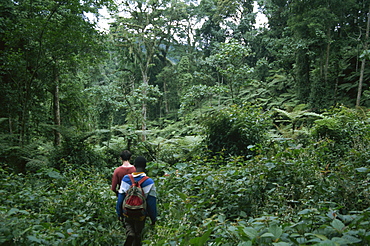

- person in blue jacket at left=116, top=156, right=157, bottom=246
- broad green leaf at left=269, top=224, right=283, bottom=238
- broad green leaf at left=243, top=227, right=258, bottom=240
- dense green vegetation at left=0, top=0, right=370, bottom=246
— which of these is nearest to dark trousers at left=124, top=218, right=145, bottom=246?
person in blue jacket at left=116, top=156, right=157, bottom=246

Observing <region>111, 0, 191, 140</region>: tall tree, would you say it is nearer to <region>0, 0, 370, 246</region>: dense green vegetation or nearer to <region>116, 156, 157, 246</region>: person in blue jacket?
<region>0, 0, 370, 246</region>: dense green vegetation

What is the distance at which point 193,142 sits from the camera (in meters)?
9.04

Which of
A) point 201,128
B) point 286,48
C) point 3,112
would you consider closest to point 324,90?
point 286,48

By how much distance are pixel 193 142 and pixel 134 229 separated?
5966 mm

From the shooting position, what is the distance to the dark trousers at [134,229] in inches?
124

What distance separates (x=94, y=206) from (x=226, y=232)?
9.89ft

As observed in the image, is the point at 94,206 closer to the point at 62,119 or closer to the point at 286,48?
the point at 62,119

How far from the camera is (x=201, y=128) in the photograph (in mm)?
7492

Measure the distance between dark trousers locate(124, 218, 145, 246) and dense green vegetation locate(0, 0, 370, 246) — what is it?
145 mm

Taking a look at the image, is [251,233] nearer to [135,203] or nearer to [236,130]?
[135,203]

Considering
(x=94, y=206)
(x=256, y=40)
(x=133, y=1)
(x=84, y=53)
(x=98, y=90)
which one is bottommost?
(x=94, y=206)

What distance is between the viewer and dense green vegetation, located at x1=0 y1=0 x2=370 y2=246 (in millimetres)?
2377

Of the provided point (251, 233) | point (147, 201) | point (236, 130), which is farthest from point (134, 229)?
point (236, 130)

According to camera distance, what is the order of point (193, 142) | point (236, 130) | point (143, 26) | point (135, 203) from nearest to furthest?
point (135, 203), point (236, 130), point (193, 142), point (143, 26)
